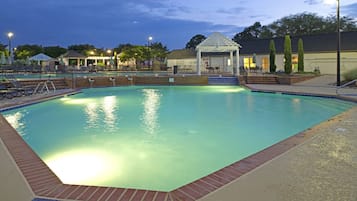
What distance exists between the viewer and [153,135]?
23.6 feet

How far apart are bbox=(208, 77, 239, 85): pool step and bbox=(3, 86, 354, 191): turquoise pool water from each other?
10449 mm

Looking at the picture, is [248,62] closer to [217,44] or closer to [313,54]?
[313,54]

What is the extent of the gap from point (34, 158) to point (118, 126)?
4.09 m

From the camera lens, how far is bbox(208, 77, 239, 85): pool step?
75.6ft

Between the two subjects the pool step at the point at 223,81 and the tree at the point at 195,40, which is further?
the tree at the point at 195,40

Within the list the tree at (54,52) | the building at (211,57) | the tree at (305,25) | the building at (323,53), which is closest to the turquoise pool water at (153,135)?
the building at (211,57)

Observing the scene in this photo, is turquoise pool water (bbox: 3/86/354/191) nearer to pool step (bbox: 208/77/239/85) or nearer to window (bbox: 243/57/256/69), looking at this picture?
pool step (bbox: 208/77/239/85)

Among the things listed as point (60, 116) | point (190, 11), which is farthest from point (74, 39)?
point (60, 116)

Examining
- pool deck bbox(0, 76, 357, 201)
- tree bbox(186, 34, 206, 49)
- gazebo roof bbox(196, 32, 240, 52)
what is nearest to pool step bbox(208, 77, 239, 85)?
gazebo roof bbox(196, 32, 240, 52)

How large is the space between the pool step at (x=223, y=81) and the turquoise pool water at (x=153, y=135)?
10449 millimetres

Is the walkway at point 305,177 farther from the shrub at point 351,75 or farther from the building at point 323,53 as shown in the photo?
the building at point 323,53

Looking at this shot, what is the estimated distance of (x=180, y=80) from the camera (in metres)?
24.1

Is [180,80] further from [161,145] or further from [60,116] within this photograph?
[161,145]

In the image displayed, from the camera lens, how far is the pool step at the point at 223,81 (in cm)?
2305
